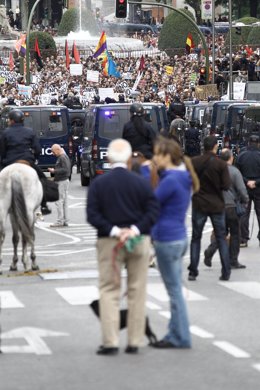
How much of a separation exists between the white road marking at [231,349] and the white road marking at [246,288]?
352 centimetres

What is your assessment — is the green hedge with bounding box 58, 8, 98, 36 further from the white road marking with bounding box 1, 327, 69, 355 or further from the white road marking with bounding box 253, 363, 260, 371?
the white road marking with bounding box 253, 363, 260, 371

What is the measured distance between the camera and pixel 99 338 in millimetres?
14508

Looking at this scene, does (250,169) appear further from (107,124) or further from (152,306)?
(107,124)

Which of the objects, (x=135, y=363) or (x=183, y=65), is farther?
(x=183, y=65)

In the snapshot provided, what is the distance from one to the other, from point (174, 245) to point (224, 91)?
56.6m

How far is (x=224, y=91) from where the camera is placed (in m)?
69.9

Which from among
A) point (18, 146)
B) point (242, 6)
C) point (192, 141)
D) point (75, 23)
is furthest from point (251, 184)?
point (242, 6)

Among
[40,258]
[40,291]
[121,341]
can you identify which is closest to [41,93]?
[40,258]

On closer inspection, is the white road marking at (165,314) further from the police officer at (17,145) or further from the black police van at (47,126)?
the black police van at (47,126)

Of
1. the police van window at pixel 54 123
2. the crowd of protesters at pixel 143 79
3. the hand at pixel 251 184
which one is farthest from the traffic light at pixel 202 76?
the hand at pixel 251 184

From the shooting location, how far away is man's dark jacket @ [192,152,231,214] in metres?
18.9

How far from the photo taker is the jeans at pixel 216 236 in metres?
19.2

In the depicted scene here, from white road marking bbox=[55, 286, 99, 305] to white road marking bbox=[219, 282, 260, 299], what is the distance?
5.25 feet

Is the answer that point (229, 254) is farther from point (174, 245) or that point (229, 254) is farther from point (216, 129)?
point (216, 129)
